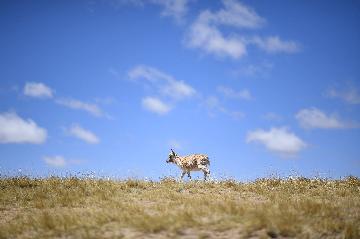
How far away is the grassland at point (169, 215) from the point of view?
402 inches

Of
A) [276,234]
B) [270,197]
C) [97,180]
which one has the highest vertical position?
[97,180]

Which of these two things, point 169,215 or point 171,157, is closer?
point 169,215

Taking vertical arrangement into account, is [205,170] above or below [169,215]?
above

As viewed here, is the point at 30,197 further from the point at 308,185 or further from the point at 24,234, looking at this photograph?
the point at 308,185

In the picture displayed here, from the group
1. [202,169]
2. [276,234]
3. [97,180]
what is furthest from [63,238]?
[202,169]

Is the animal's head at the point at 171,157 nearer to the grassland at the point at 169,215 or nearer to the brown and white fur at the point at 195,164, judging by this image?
the brown and white fur at the point at 195,164

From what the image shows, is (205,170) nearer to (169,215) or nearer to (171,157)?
(171,157)

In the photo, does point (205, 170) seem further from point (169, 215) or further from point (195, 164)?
point (169, 215)

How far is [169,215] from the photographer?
36.8 feet

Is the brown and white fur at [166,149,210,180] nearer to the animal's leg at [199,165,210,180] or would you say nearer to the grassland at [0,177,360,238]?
the animal's leg at [199,165,210,180]

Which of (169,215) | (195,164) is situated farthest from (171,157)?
(169,215)

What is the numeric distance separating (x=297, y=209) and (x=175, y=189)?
701cm

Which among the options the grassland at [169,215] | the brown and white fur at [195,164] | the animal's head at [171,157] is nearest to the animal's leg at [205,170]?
the brown and white fur at [195,164]

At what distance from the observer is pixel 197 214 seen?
1126 centimetres
